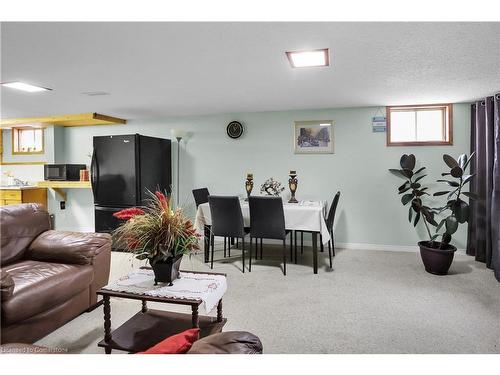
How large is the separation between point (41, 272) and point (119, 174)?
2543mm

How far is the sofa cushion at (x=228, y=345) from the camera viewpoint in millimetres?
884

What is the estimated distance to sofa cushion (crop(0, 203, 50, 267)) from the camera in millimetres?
2369

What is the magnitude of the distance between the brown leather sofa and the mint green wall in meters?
2.68

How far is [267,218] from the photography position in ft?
11.5

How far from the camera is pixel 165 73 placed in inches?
115

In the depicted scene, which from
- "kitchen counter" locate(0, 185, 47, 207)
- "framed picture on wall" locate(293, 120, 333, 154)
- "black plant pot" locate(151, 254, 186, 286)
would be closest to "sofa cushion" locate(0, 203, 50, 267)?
"black plant pot" locate(151, 254, 186, 286)

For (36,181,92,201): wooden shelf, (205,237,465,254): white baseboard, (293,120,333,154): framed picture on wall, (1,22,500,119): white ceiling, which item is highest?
(1,22,500,119): white ceiling

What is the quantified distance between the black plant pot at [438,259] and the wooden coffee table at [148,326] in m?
2.65

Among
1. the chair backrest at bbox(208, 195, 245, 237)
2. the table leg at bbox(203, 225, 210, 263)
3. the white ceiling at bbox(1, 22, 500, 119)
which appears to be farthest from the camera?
the table leg at bbox(203, 225, 210, 263)

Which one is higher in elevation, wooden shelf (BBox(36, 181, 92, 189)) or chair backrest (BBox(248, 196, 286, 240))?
wooden shelf (BBox(36, 181, 92, 189))

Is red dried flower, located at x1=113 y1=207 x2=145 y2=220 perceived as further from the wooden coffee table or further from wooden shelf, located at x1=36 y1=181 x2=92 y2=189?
wooden shelf, located at x1=36 y1=181 x2=92 y2=189

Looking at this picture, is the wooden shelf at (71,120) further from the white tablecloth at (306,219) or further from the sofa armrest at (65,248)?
the white tablecloth at (306,219)

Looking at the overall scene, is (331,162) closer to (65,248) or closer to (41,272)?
(65,248)
